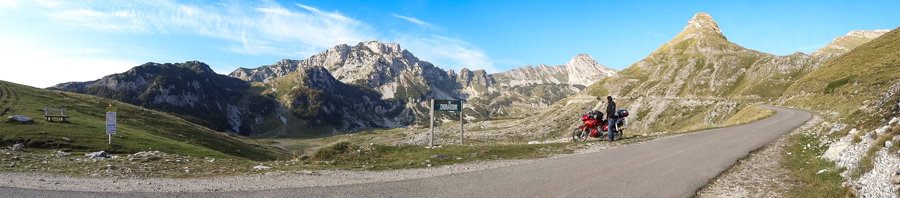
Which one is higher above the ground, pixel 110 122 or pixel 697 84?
pixel 697 84

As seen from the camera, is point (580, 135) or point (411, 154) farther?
point (580, 135)

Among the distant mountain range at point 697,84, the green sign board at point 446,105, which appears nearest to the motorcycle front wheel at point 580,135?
the green sign board at point 446,105

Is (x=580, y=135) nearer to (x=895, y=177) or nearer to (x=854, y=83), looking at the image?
(x=895, y=177)

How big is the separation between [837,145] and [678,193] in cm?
837

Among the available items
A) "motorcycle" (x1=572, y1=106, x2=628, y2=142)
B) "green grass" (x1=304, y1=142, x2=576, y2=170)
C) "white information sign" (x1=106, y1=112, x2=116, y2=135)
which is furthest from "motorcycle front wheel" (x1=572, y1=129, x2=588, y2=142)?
"white information sign" (x1=106, y1=112, x2=116, y2=135)

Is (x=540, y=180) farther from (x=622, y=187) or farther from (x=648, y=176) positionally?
(x=648, y=176)

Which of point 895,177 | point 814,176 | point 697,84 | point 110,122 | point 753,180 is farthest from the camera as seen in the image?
point 697,84

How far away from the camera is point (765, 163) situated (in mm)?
13922

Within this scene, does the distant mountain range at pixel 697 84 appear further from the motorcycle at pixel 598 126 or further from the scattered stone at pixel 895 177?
the scattered stone at pixel 895 177

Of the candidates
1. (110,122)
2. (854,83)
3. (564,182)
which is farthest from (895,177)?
(854,83)

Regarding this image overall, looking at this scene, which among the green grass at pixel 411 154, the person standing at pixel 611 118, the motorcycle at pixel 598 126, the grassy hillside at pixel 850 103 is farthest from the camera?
the motorcycle at pixel 598 126

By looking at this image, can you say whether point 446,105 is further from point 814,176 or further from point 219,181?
point 814,176

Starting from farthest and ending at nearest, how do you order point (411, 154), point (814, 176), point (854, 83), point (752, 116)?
1. point (854, 83)
2. point (752, 116)
3. point (411, 154)
4. point (814, 176)

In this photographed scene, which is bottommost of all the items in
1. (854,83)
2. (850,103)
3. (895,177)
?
(895,177)
